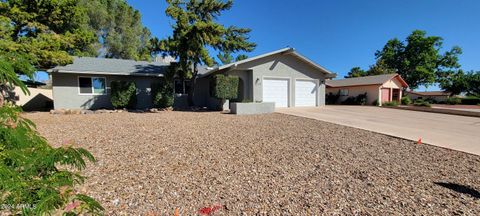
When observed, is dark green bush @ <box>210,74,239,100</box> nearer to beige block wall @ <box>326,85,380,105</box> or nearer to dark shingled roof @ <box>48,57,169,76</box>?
dark shingled roof @ <box>48,57,169,76</box>

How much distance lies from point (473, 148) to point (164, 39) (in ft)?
50.7

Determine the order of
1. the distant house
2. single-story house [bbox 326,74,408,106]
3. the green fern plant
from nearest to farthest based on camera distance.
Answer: the green fern plant
single-story house [bbox 326,74,408,106]
the distant house

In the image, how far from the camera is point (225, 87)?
14.6 meters

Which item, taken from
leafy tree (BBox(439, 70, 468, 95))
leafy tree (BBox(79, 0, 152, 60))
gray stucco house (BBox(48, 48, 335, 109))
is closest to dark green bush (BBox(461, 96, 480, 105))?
leafy tree (BBox(439, 70, 468, 95))

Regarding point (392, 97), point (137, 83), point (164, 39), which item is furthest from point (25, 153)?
point (392, 97)

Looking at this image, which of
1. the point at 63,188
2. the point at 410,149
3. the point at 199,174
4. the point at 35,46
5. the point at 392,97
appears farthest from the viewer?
the point at 392,97

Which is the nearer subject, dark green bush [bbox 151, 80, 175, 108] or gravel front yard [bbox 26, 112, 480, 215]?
gravel front yard [bbox 26, 112, 480, 215]

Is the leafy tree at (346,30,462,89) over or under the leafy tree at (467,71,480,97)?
over

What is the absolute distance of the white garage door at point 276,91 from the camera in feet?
53.7

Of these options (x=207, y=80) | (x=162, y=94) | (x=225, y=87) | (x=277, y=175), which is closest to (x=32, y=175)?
(x=277, y=175)

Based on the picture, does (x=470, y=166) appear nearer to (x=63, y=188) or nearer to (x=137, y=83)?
(x=63, y=188)

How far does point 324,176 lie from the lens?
4.20 metres

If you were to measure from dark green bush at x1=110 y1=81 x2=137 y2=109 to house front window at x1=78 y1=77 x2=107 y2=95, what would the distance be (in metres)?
1.55

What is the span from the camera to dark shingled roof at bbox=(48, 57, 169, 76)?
48.9ft
